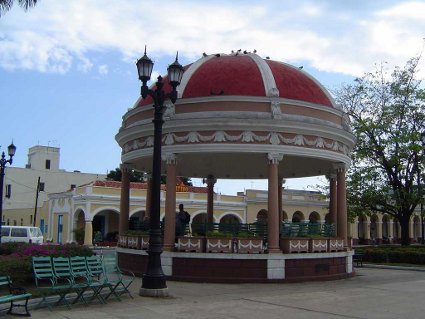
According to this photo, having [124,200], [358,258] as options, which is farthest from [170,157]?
[358,258]

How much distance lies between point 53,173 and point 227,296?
65.2 meters

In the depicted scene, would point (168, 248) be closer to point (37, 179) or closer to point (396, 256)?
point (396, 256)

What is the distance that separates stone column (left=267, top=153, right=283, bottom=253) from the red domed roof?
7.68ft

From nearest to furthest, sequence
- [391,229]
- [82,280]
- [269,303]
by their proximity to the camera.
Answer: [269,303] < [82,280] < [391,229]

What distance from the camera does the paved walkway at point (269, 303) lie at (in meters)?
11.0

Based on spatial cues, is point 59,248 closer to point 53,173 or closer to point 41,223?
point 41,223

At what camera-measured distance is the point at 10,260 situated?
13617mm

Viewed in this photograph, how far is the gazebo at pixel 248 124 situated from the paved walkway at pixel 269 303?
77.5 inches

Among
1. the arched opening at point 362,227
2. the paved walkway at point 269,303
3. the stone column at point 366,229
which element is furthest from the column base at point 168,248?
the arched opening at point 362,227

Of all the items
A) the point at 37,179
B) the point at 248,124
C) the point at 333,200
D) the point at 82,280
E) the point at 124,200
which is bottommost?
the point at 82,280

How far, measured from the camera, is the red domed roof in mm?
18828

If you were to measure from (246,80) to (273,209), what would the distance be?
4.80 meters

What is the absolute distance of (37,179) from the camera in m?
73.9

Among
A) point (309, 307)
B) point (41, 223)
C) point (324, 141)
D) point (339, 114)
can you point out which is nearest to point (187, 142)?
point (324, 141)
